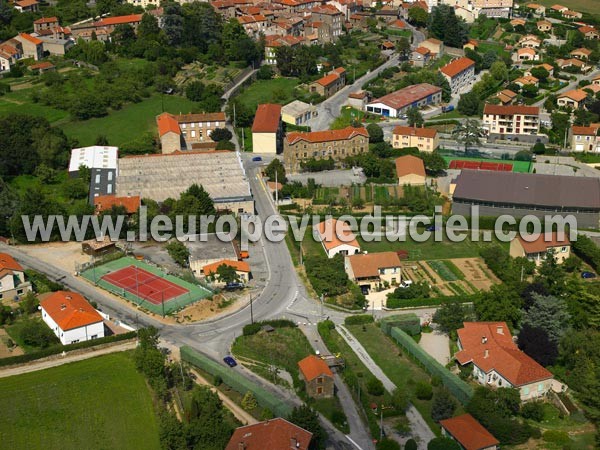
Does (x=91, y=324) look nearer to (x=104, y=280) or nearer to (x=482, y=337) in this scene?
(x=104, y=280)

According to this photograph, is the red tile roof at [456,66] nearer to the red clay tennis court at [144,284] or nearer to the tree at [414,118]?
the tree at [414,118]

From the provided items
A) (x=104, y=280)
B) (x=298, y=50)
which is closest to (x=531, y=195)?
(x=104, y=280)

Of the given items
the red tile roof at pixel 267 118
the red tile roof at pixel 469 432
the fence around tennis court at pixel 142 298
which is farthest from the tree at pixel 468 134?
the red tile roof at pixel 469 432

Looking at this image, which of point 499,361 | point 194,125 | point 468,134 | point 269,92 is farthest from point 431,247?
point 269,92

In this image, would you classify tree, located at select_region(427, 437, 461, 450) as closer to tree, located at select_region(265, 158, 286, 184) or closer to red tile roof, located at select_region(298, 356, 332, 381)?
red tile roof, located at select_region(298, 356, 332, 381)

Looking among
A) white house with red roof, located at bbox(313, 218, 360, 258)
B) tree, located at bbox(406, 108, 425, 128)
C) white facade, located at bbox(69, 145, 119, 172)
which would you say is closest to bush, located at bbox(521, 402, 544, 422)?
white house with red roof, located at bbox(313, 218, 360, 258)
